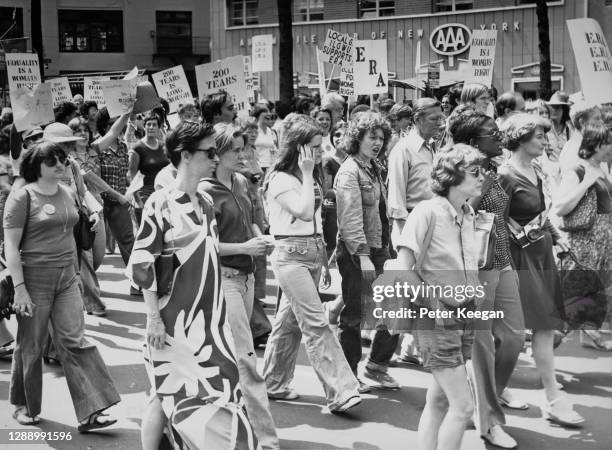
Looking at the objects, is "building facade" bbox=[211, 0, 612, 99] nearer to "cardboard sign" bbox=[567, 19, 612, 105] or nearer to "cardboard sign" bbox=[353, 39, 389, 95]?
"cardboard sign" bbox=[353, 39, 389, 95]

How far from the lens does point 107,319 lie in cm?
913

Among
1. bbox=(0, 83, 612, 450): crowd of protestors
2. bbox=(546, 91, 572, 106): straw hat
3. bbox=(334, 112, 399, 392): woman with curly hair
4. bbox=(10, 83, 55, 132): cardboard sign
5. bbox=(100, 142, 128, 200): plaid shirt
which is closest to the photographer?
bbox=(0, 83, 612, 450): crowd of protestors

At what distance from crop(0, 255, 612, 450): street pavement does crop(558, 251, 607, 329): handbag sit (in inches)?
16.4

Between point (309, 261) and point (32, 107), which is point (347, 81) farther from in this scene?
point (309, 261)

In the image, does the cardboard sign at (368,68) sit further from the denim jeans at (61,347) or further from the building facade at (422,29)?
the building facade at (422,29)

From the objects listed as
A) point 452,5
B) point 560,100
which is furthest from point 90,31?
point 560,100

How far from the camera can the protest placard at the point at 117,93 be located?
11.1 metres

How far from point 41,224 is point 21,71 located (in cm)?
597

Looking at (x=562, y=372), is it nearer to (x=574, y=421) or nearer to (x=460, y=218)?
(x=574, y=421)

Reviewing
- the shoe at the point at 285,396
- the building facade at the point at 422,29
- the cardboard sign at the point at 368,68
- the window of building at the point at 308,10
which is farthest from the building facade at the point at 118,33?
the shoe at the point at 285,396

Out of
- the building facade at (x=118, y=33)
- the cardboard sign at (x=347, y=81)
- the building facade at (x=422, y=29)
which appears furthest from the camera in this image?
the building facade at (x=118, y=33)

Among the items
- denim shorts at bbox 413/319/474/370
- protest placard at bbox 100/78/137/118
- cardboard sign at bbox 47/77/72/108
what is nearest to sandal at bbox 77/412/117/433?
denim shorts at bbox 413/319/474/370

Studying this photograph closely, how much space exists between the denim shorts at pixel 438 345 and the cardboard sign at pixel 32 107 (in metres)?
5.71

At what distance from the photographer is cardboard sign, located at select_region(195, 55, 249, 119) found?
12578mm
